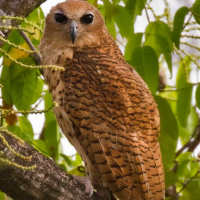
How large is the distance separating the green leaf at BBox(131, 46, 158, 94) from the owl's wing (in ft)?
0.27

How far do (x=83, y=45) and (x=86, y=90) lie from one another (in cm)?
46

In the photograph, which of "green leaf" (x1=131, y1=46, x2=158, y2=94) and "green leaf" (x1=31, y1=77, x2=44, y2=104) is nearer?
"green leaf" (x1=131, y1=46, x2=158, y2=94)

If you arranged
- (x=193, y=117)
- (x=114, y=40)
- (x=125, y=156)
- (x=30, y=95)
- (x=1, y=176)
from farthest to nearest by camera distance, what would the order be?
(x=193, y=117) < (x=114, y=40) < (x=30, y=95) < (x=125, y=156) < (x=1, y=176)

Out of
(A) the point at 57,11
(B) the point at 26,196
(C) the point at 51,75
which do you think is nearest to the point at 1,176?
(B) the point at 26,196

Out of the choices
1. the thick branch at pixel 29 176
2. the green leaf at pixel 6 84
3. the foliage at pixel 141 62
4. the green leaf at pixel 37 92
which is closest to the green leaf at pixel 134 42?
the foliage at pixel 141 62

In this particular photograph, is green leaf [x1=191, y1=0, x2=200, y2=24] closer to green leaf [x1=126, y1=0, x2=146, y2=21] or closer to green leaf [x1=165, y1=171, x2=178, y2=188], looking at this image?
green leaf [x1=126, y1=0, x2=146, y2=21]

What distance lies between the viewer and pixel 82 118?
10.4 feet

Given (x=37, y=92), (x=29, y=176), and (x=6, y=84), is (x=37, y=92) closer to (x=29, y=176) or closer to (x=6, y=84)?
(x=6, y=84)

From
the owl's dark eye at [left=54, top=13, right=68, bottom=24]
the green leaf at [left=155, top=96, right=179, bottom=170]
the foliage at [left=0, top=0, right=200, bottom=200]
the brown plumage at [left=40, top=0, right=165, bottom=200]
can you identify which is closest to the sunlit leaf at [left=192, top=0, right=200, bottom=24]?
the foliage at [left=0, top=0, right=200, bottom=200]

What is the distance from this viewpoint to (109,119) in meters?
3.20

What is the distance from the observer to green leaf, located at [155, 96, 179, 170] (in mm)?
3564

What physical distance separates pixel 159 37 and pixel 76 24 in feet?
1.78

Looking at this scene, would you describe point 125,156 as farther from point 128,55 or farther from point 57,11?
point 57,11

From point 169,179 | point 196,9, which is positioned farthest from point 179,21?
point 169,179
